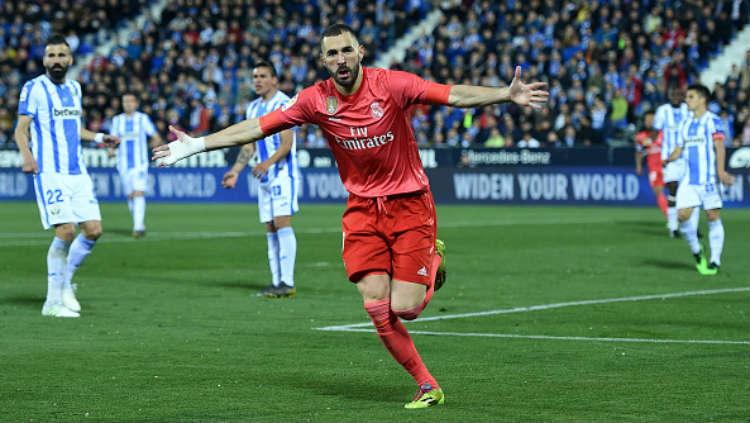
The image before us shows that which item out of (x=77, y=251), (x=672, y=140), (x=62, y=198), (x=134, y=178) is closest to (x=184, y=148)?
(x=62, y=198)

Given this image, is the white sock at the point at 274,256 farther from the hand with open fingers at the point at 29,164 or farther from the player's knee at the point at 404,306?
the player's knee at the point at 404,306

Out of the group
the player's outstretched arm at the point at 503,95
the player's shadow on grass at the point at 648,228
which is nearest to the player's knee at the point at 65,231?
the player's outstretched arm at the point at 503,95

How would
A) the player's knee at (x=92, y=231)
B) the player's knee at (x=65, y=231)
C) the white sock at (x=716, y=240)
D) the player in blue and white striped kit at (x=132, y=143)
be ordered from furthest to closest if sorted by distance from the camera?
1. the player in blue and white striped kit at (x=132, y=143)
2. the white sock at (x=716, y=240)
3. the player's knee at (x=92, y=231)
4. the player's knee at (x=65, y=231)

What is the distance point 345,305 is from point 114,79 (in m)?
30.8

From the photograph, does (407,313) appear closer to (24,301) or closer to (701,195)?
(24,301)

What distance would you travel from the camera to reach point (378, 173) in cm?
830

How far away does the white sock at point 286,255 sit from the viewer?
1454cm

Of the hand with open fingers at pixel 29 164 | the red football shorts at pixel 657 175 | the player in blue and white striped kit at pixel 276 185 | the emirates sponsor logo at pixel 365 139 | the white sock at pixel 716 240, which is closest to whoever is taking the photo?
the emirates sponsor logo at pixel 365 139

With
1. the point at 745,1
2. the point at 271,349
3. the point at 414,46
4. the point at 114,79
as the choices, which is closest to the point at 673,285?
the point at 271,349

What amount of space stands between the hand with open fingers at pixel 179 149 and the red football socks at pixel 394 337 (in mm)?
1368

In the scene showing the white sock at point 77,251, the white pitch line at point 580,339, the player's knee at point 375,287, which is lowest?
the white pitch line at point 580,339

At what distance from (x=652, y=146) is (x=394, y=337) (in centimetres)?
1812

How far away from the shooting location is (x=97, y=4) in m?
48.6

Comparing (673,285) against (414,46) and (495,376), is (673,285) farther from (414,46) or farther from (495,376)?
(414,46)
